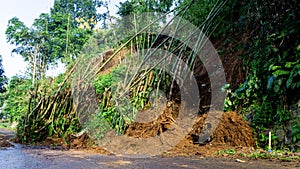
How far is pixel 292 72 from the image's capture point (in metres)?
2.71

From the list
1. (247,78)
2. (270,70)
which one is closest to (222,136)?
(247,78)

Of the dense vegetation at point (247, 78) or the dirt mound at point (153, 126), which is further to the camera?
the dirt mound at point (153, 126)

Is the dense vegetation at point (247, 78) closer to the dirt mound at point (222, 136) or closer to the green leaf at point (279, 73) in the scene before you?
the green leaf at point (279, 73)

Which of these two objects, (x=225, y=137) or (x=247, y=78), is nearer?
(x=225, y=137)

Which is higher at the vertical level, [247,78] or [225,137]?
[247,78]

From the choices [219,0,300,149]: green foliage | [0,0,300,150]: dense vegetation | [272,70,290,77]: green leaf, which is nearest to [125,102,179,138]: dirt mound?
[0,0,300,150]: dense vegetation

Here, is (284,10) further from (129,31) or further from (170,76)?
(129,31)

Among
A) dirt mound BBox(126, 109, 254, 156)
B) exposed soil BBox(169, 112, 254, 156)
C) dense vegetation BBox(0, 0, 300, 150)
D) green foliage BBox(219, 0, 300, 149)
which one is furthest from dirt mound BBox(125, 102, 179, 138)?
green foliage BBox(219, 0, 300, 149)

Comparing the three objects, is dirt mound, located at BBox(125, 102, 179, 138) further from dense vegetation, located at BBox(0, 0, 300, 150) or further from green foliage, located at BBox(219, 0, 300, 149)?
green foliage, located at BBox(219, 0, 300, 149)

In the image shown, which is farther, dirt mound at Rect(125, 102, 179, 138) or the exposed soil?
dirt mound at Rect(125, 102, 179, 138)

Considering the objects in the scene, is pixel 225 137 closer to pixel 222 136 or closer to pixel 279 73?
pixel 222 136

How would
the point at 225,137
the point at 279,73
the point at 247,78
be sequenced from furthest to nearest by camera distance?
the point at 247,78
the point at 225,137
the point at 279,73

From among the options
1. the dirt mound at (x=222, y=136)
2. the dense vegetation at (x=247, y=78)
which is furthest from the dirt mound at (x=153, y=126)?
the dense vegetation at (x=247, y=78)

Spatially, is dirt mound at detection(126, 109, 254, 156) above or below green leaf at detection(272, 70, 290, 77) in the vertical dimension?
below
